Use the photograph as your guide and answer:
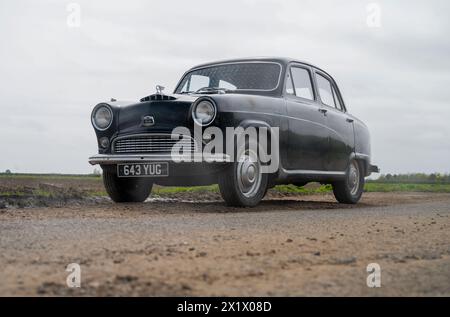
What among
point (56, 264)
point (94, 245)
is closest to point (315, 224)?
point (94, 245)

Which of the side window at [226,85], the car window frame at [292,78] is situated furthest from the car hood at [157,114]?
the car window frame at [292,78]

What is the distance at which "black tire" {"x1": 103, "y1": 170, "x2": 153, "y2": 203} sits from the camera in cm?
875

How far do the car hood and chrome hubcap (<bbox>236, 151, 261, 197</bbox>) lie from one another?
2.52 ft

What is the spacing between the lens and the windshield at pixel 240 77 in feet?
28.6

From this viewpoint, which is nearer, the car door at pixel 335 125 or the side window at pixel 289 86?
the side window at pixel 289 86

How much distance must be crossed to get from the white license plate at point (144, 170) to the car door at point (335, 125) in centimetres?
290

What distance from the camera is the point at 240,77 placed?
8.83 metres

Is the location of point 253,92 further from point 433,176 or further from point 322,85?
point 433,176

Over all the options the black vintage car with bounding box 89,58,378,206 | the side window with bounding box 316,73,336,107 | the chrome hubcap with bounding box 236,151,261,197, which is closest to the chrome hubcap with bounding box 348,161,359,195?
the black vintage car with bounding box 89,58,378,206

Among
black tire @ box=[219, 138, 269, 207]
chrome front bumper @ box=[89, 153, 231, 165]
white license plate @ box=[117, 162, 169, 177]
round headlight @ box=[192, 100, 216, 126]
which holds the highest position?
round headlight @ box=[192, 100, 216, 126]

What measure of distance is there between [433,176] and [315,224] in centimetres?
1600

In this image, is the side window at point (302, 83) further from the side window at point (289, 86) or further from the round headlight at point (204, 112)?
the round headlight at point (204, 112)

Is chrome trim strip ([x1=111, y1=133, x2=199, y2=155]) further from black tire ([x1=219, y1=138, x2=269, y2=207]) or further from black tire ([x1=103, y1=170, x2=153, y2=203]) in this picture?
black tire ([x1=103, y1=170, x2=153, y2=203])
